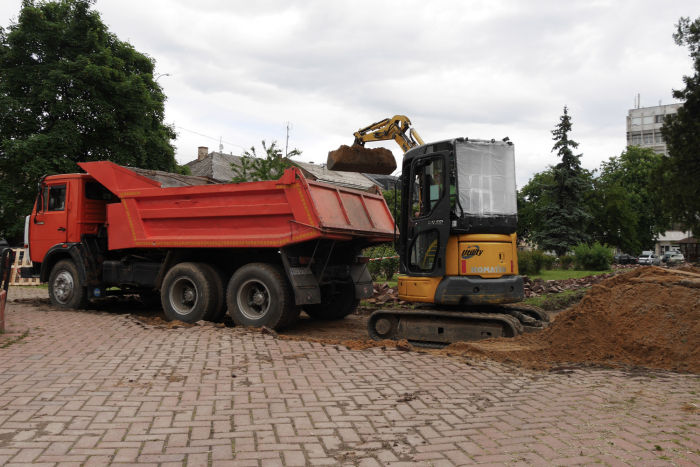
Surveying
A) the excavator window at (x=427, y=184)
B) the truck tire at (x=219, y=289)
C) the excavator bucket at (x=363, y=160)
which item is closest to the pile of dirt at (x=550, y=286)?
the excavator bucket at (x=363, y=160)

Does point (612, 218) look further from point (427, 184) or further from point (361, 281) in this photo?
point (427, 184)

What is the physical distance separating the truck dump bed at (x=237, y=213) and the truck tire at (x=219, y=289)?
49 cm

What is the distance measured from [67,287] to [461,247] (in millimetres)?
8121

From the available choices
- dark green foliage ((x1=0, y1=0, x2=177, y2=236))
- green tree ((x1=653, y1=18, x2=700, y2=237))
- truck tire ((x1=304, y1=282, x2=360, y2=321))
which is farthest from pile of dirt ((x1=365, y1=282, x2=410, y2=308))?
green tree ((x1=653, y1=18, x2=700, y2=237))

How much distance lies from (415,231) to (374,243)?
1.71 meters

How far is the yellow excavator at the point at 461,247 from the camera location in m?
7.00

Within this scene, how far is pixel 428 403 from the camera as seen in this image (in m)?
4.59

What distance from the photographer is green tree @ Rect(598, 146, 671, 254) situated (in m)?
55.0

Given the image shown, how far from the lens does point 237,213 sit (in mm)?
8406

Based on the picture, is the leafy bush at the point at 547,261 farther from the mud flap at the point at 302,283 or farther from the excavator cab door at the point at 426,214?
the mud flap at the point at 302,283

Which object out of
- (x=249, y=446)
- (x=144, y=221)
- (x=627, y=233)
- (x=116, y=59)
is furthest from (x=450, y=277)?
(x=627, y=233)

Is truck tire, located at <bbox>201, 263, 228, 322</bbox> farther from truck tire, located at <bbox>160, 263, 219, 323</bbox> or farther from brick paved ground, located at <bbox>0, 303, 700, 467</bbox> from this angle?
brick paved ground, located at <bbox>0, 303, 700, 467</bbox>

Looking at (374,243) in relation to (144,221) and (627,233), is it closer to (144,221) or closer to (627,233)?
(144,221)

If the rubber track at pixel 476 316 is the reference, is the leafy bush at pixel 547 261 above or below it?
above
